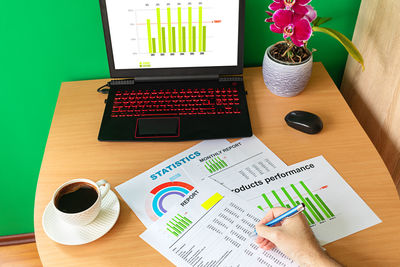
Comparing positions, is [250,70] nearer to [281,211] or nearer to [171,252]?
[281,211]

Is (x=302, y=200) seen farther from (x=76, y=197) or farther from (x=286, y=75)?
(x=76, y=197)

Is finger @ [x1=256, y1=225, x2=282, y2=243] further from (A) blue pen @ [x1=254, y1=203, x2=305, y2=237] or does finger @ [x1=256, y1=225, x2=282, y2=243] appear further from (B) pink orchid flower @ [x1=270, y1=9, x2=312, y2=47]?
(B) pink orchid flower @ [x1=270, y1=9, x2=312, y2=47]

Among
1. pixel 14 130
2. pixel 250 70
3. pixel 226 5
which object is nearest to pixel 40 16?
pixel 14 130

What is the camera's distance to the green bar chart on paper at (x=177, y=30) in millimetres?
1090

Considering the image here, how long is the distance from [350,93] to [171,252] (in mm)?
916

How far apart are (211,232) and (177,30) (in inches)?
23.7

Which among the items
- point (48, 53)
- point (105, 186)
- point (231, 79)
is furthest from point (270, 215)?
point (48, 53)

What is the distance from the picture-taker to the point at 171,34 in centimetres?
112

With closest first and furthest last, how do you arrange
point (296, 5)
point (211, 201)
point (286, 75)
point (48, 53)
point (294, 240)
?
point (294, 240) → point (211, 201) → point (296, 5) → point (286, 75) → point (48, 53)

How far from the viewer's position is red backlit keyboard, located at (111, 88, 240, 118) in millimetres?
1099

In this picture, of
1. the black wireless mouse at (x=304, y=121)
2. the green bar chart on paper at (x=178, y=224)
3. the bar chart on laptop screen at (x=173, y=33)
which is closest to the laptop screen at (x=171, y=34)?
the bar chart on laptop screen at (x=173, y=33)

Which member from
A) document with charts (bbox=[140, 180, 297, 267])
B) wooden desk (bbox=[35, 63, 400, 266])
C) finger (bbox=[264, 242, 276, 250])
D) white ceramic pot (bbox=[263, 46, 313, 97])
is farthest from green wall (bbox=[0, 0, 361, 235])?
finger (bbox=[264, 242, 276, 250])

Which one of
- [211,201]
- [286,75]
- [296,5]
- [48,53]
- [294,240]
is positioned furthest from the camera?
[48,53]

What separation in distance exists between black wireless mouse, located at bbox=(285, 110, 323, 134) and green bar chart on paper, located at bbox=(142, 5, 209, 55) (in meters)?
0.33
